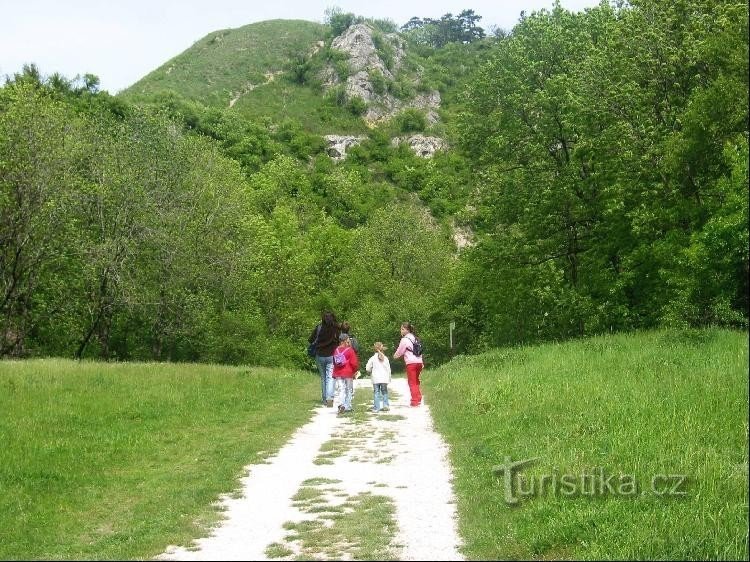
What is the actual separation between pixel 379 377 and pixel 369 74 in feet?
351

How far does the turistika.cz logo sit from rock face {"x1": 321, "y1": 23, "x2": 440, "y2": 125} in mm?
103064

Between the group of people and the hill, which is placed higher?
the hill

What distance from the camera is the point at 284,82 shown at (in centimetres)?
12200

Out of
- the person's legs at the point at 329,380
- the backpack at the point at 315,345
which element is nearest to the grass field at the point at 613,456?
the person's legs at the point at 329,380

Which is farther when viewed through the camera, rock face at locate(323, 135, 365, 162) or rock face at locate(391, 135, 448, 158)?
rock face at locate(391, 135, 448, 158)

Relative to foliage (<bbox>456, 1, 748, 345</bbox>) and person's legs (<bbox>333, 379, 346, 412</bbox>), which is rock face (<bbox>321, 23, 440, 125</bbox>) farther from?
person's legs (<bbox>333, 379, 346, 412</bbox>)

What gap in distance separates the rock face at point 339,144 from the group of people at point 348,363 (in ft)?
261

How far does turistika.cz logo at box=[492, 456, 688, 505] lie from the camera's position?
25.1 feet

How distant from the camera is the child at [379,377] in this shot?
53.7ft

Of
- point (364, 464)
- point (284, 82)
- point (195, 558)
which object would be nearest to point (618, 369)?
point (364, 464)

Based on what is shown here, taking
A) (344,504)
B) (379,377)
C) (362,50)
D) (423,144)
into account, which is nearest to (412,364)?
(379,377)

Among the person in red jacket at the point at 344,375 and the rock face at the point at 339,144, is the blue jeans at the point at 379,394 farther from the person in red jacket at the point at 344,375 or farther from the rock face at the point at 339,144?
the rock face at the point at 339,144

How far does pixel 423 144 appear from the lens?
100 m

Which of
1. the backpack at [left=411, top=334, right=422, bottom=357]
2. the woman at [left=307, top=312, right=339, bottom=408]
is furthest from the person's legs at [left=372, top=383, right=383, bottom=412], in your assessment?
the woman at [left=307, top=312, right=339, bottom=408]
